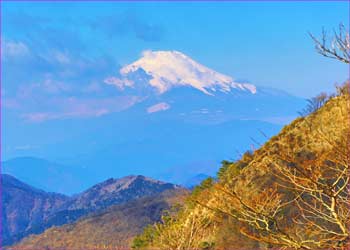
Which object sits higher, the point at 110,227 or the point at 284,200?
the point at 110,227

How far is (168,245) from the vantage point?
3006cm

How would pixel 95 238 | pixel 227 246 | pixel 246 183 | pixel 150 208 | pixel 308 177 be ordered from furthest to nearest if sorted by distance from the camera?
pixel 150 208, pixel 95 238, pixel 246 183, pixel 227 246, pixel 308 177

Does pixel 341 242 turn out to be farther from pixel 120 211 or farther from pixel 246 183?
pixel 120 211

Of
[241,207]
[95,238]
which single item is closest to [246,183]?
[241,207]

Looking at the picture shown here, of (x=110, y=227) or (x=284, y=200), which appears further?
(x=110, y=227)

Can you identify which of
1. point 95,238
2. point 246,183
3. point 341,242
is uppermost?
point 95,238

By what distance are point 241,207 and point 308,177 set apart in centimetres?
168

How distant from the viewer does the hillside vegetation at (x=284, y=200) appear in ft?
33.0

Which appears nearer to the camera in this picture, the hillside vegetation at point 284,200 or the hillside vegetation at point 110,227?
the hillside vegetation at point 284,200

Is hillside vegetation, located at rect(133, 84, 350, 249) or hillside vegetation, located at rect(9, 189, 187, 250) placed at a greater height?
hillside vegetation, located at rect(9, 189, 187, 250)

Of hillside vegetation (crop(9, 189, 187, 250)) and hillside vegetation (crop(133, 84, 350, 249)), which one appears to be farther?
hillside vegetation (crop(9, 189, 187, 250))

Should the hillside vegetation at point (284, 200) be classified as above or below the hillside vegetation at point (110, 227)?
below

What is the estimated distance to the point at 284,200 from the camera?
131 ft

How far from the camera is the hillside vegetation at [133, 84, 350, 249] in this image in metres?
10.0
